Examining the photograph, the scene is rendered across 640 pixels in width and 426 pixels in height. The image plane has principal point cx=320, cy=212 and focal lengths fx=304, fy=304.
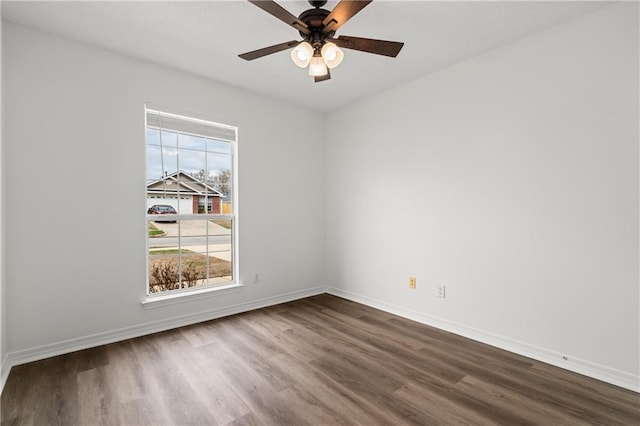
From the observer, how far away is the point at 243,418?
176 cm

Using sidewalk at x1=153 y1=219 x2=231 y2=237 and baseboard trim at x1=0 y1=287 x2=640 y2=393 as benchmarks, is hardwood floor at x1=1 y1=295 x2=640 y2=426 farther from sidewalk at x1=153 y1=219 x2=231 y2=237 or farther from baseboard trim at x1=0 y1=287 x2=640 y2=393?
sidewalk at x1=153 y1=219 x2=231 y2=237

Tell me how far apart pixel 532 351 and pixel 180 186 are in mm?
3610

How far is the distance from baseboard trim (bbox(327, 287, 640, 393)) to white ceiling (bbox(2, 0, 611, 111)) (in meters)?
2.57

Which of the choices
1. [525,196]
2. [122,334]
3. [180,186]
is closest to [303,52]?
[180,186]

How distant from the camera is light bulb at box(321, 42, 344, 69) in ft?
6.50

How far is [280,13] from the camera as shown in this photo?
5.71 ft

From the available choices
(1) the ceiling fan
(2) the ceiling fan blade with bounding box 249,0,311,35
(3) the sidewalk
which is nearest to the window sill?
(3) the sidewalk

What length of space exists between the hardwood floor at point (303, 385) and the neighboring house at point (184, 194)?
1.30 m

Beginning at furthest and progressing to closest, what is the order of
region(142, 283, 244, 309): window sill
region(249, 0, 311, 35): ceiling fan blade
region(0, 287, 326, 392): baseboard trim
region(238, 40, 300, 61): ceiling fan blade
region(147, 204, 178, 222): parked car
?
region(147, 204, 178, 222): parked car < region(142, 283, 244, 309): window sill < region(0, 287, 326, 392): baseboard trim < region(238, 40, 300, 61): ceiling fan blade < region(249, 0, 311, 35): ceiling fan blade

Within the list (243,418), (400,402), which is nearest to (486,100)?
(400,402)

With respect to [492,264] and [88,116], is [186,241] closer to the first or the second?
[88,116]

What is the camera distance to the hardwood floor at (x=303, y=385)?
1780 millimetres

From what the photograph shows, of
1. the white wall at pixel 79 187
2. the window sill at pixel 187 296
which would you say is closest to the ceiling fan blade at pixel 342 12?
the white wall at pixel 79 187

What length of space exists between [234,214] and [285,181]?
0.82 m
